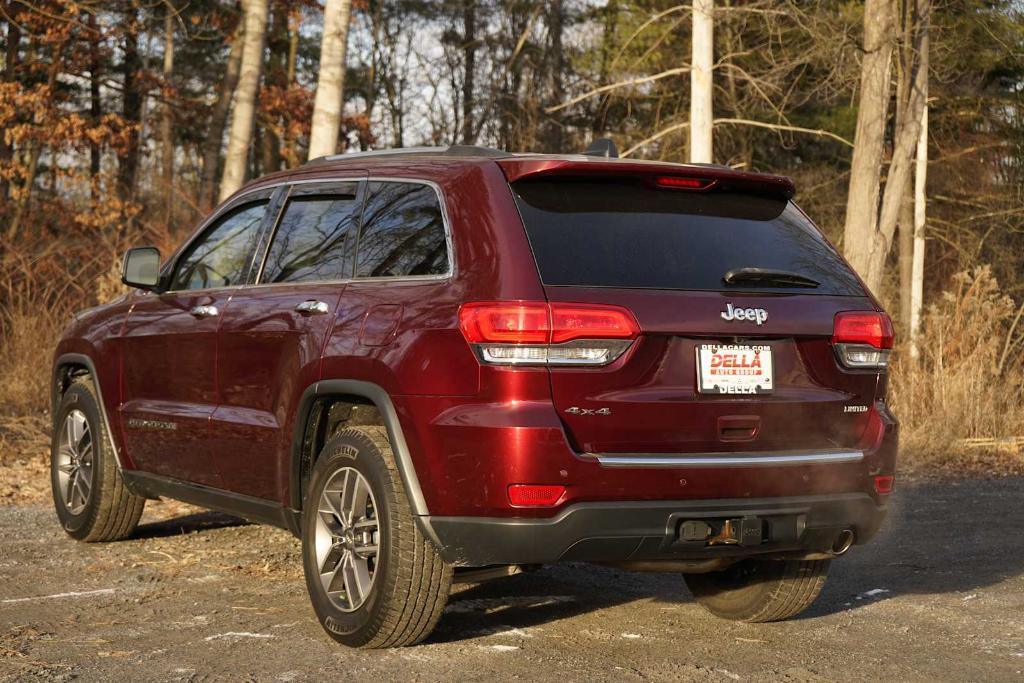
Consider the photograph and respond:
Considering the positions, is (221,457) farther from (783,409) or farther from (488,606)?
(783,409)

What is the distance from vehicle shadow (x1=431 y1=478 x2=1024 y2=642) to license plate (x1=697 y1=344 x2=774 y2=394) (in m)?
1.39

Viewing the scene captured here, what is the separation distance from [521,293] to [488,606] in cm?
187

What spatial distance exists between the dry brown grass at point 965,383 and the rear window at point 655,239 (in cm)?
715

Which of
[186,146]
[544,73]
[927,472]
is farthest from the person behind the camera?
[186,146]

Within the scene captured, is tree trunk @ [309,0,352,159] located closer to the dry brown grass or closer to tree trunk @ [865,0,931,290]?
the dry brown grass

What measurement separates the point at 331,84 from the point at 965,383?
6.98m

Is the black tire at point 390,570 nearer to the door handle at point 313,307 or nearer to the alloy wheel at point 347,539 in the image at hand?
the alloy wheel at point 347,539

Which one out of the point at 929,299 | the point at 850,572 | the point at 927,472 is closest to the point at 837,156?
the point at 929,299

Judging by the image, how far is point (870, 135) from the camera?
16.3m

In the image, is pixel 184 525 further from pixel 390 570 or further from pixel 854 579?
pixel 854 579

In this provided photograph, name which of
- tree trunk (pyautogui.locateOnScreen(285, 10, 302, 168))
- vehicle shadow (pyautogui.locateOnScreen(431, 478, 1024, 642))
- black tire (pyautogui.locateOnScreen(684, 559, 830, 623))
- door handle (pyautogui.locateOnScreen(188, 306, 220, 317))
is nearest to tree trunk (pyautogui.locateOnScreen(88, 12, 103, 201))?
tree trunk (pyautogui.locateOnScreen(285, 10, 302, 168))

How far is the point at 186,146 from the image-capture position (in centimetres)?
4162

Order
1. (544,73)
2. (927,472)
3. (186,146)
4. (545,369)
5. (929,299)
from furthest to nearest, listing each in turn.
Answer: (186,146), (929,299), (544,73), (927,472), (545,369)

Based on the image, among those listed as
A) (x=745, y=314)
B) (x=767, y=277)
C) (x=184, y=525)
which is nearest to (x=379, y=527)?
(x=745, y=314)
